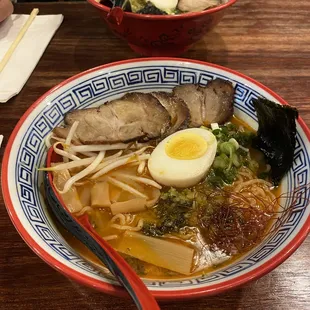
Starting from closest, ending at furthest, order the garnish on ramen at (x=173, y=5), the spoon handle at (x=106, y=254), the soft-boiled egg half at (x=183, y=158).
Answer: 1. the spoon handle at (x=106, y=254)
2. the soft-boiled egg half at (x=183, y=158)
3. the garnish on ramen at (x=173, y=5)

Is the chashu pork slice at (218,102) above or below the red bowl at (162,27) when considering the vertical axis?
below

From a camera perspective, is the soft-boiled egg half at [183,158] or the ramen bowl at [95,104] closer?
the ramen bowl at [95,104]

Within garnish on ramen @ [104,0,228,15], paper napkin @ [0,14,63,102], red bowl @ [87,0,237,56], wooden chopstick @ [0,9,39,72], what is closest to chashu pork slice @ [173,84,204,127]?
red bowl @ [87,0,237,56]

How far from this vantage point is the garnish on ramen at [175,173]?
1219 mm

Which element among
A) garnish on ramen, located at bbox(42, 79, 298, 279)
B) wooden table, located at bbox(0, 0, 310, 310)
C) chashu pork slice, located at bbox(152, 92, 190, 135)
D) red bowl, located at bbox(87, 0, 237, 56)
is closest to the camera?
wooden table, located at bbox(0, 0, 310, 310)

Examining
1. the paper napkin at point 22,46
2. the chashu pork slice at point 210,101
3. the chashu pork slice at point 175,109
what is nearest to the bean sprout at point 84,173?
the chashu pork slice at point 175,109

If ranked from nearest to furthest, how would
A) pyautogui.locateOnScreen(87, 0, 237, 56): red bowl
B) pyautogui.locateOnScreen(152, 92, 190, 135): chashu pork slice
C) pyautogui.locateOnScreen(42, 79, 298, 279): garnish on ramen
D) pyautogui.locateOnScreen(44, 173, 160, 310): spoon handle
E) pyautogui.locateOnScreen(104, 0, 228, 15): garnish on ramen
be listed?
pyautogui.locateOnScreen(44, 173, 160, 310): spoon handle < pyautogui.locateOnScreen(42, 79, 298, 279): garnish on ramen < pyautogui.locateOnScreen(152, 92, 190, 135): chashu pork slice < pyautogui.locateOnScreen(87, 0, 237, 56): red bowl < pyautogui.locateOnScreen(104, 0, 228, 15): garnish on ramen

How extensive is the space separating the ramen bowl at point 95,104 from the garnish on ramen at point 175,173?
5 centimetres

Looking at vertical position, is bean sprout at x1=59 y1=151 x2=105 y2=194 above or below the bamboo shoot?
above

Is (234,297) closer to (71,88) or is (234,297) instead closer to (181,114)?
(181,114)

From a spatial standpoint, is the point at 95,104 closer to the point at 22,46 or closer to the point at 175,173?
the point at 175,173

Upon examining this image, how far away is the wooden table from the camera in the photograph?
1112 mm

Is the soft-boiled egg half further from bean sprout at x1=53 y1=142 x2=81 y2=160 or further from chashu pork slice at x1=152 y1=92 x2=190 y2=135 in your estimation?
bean sprout at x1=53 y1=142 x2=81 y2=160

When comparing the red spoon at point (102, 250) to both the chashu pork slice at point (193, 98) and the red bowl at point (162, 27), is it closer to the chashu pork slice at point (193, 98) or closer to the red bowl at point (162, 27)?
the chashu pork slice at point (193, 98)
